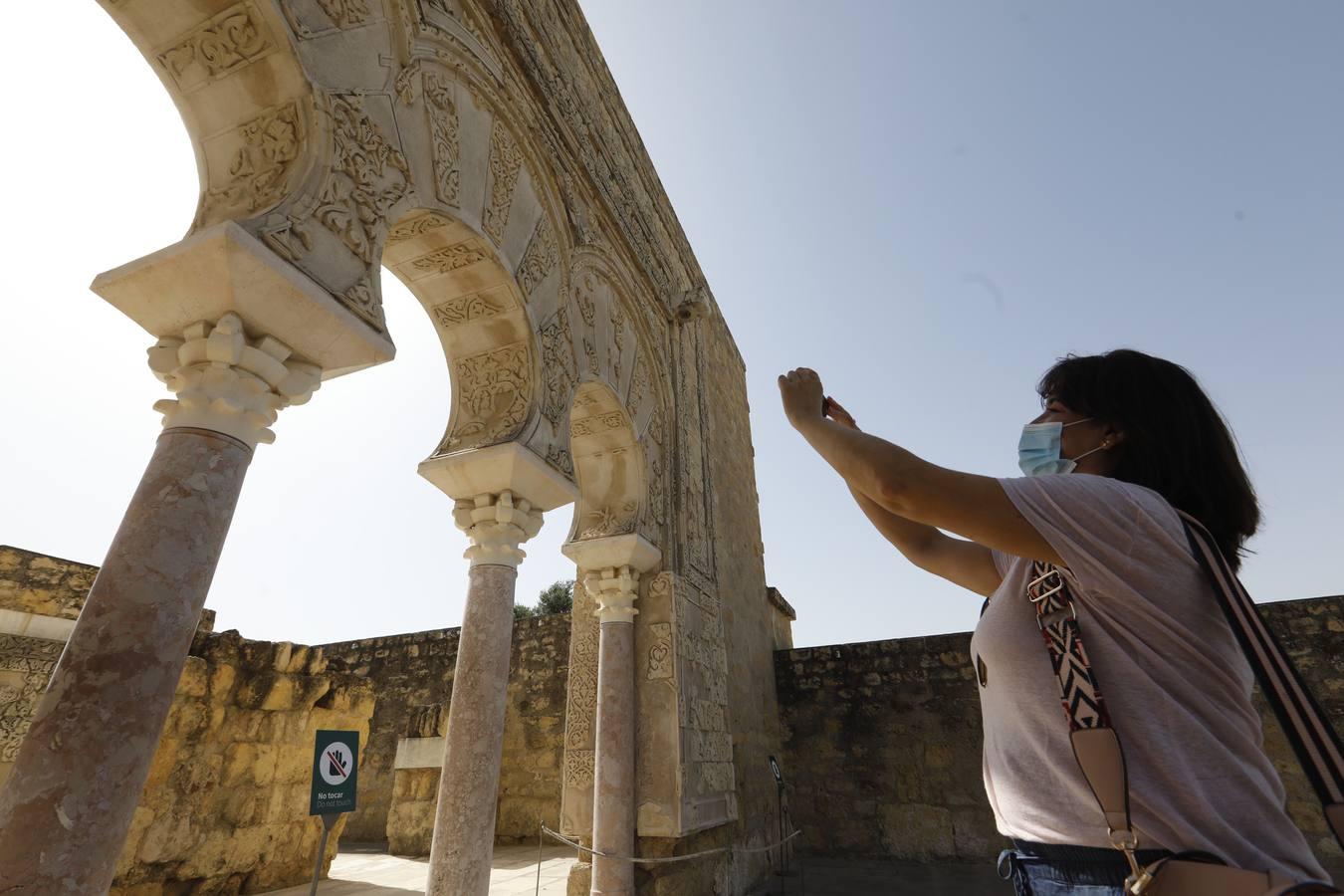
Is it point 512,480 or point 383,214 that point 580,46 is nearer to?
point 383,214

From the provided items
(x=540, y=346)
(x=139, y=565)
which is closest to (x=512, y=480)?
(x=540, y=346)

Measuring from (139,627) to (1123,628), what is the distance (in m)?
2.20

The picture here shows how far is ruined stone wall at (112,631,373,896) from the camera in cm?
423

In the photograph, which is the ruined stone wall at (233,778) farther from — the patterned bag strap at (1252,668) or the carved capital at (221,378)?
the patterned bag strap at (1252,668)

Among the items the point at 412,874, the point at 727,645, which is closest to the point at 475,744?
the point at 727,645

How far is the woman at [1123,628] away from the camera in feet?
2.33

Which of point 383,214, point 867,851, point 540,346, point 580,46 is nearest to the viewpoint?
point 383,214

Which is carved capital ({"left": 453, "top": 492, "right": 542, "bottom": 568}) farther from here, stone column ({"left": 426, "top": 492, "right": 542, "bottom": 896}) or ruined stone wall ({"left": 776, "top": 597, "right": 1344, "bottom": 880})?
ruined stone wall ({"left": 776, "top": 597, "right": 1344, "bottom": 880})

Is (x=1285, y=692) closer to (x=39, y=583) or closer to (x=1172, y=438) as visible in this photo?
(x=1172, y=438)

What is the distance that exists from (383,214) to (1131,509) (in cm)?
283

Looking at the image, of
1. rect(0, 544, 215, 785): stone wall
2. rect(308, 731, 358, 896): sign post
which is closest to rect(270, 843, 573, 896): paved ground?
rect(308, 731, 358, 896): sign post

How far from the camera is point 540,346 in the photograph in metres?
3.86

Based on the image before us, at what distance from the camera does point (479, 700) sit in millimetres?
3186

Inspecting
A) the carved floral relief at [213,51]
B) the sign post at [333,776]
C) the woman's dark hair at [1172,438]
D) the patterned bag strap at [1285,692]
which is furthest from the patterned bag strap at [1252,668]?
the sign post at [333,776]
